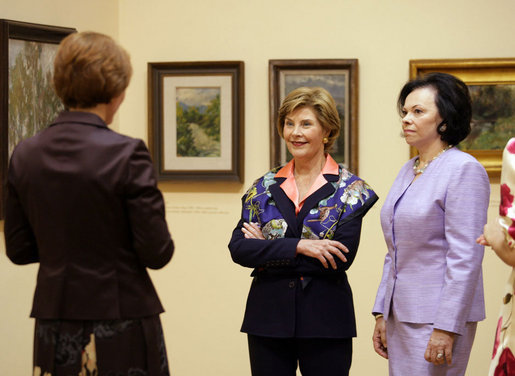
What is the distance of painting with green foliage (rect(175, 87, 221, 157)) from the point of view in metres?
4.07

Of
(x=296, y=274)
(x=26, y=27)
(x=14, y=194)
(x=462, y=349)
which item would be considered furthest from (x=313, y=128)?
(x=26, y=27)

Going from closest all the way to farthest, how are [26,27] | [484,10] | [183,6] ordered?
[26,27] → [484,10] → [183,6]

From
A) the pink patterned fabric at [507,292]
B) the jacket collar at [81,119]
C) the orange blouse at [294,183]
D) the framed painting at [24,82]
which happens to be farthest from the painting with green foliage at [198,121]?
the pink patterned fabric at [507,292]

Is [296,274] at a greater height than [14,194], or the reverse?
[14,194]

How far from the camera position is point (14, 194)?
1.91 m

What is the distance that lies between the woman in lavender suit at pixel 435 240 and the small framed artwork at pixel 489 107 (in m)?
1.41

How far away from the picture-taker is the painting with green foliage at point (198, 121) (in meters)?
4.07

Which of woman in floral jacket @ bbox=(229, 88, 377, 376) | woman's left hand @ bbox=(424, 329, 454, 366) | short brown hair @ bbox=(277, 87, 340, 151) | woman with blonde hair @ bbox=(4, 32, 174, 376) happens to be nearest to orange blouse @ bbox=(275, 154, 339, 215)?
woman in floral jacket @ bbox=(229, 88, 377, 376)

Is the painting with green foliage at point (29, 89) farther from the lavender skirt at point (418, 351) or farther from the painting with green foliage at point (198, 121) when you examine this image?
the lavender skirt at point (418, 351)

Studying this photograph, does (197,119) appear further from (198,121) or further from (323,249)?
(323,249)

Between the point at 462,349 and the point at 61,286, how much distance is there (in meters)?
1.37

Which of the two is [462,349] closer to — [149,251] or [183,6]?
[149,251]

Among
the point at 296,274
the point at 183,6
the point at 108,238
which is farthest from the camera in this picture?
the point at 183,6

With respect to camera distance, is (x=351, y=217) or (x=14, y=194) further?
(x=351, y=217)
